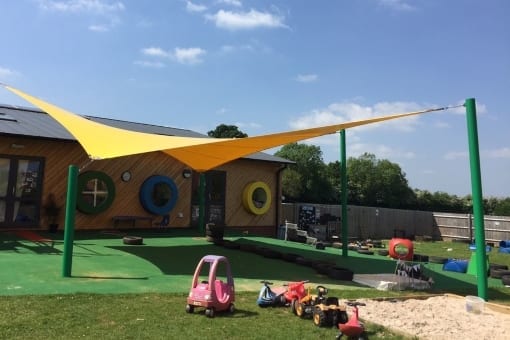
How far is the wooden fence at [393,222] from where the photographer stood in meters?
20.7

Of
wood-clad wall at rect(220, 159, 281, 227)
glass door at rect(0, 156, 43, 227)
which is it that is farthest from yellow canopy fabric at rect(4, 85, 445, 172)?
wood-clad wall at rect(220, 159, 281, 227)

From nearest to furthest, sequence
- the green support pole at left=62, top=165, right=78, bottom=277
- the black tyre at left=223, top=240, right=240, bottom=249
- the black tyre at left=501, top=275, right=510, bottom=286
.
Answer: the green support pole at left=62, top=165, right=78, bottom=277
the black tyre at left=501, top=275, right=510, bottom=286
the black tyre at left=223, top=240, right=240, bottom=249

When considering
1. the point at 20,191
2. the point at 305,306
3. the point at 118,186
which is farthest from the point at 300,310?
the point at 118,186

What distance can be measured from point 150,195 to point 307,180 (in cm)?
2351

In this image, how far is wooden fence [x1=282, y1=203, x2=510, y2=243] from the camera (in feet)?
67.8

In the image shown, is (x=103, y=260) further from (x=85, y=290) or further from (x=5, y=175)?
(x=5, y=175)

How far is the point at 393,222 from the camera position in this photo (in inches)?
950

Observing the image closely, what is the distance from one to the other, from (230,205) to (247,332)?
11.5 metres

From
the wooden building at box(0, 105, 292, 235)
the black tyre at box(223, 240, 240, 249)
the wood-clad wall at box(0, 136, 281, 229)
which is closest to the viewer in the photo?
the black tyre at box(223, 240, 240, 249)

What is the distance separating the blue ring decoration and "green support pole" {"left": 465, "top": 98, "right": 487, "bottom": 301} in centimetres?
959

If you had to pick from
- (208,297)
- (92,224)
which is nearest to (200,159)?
(92,224)

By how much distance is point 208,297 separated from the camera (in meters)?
4.98

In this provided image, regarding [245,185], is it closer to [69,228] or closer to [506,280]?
[506,280]

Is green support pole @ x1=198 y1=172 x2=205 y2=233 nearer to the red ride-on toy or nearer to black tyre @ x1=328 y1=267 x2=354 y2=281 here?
black tyre @ x1=328 y1=267 x2=354 y2=281
